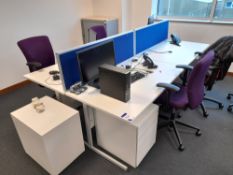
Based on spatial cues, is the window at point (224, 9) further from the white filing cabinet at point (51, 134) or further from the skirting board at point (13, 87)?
the skirting board at point (13, 87)

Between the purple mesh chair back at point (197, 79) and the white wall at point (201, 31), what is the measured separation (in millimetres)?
2142

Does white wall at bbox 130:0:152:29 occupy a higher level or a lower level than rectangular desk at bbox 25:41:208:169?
higher

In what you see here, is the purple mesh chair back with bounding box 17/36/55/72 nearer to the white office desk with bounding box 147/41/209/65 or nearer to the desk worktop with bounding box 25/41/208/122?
the desk worktop with bounding box 25/41/208/122

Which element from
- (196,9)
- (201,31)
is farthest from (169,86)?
(196,9)

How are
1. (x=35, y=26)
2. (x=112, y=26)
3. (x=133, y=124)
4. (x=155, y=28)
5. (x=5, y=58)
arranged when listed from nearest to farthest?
1. (x=133, y=124)
2. (x=155, y=28)
3. (x=5, y=58)
4. (x=35, y=26)
5. (x=112, y=26)

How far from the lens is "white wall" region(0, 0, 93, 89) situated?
3.06 meters

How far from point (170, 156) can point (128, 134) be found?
612 millimetres

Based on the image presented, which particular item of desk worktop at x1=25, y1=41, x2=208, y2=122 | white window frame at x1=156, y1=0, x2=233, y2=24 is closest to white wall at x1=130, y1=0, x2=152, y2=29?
white window frame at x1=156, y1=0, x2=233, y2=24

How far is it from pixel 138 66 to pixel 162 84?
59 centimetres

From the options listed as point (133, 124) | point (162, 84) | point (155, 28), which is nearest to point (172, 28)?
point (155, 28)

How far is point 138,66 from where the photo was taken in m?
2.26

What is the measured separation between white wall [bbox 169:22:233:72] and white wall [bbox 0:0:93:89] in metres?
2.29

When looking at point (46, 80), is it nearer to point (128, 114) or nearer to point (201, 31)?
point (128, 114)

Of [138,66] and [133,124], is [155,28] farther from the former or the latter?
[133,124]
